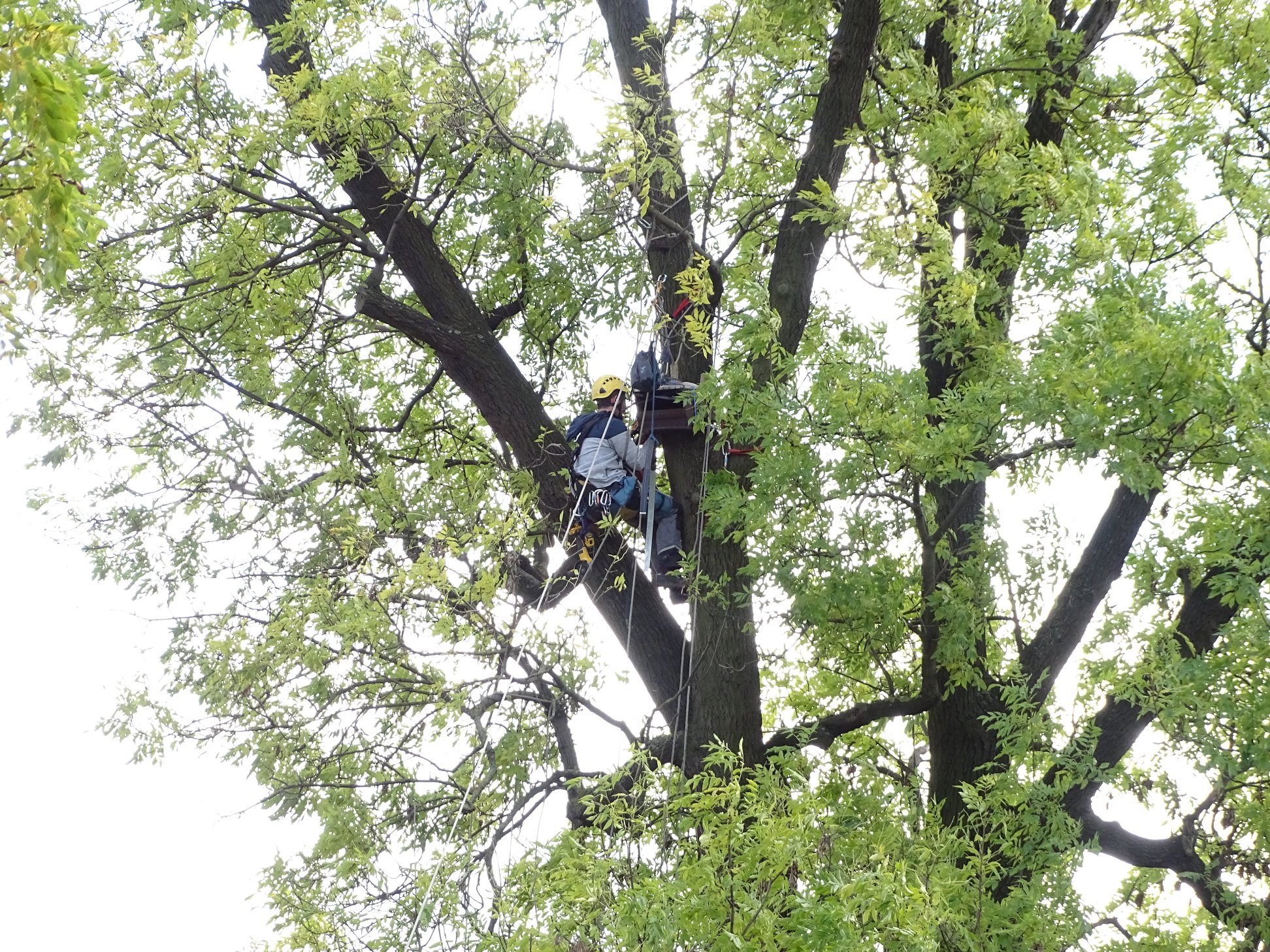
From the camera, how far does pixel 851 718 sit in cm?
636

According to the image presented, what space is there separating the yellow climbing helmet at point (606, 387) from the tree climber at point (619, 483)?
10cm

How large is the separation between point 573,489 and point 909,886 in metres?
3.09

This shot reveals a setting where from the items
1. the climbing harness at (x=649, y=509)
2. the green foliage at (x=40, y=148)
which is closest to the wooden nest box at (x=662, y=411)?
the climbing harness at (x=649, y=509)

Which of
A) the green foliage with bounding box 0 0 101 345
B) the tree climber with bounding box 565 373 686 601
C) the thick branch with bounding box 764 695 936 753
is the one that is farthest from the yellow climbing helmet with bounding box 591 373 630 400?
the green foliage with bounding box 0 0 101 345

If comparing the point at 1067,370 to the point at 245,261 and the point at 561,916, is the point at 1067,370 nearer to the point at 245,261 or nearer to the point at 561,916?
the point at 561,916

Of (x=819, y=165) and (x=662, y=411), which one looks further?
(x=662, y=411)

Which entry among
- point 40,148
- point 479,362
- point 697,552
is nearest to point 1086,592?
point 697,552

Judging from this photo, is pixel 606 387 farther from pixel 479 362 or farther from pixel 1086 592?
pixel 1086 592

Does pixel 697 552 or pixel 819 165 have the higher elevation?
pixel 819 165

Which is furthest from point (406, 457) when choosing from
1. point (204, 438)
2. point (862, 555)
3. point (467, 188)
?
point (862, 555)

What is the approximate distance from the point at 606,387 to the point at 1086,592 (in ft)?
9.59

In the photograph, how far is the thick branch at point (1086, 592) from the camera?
244 inches

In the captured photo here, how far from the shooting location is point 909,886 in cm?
410

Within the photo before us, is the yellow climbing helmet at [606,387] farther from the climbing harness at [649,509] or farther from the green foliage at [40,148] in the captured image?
the green foliage at [40,148]
